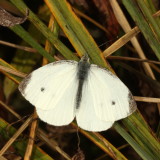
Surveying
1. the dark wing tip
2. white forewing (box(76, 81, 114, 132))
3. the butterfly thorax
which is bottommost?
white forewing (box(76, 81, 114, 132))

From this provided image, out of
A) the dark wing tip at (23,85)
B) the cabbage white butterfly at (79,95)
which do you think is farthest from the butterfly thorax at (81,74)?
the dark wing tip at (23,85)

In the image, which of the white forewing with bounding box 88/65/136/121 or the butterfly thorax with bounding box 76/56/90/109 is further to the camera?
the butterfly thorax with bounding box 76/56/90/109

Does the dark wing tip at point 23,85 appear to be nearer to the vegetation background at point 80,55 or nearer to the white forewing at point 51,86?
the white forewing at point 51,86

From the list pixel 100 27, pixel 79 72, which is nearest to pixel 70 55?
pixel 79 72

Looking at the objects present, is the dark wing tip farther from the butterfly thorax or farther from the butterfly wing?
the butterfly thorax

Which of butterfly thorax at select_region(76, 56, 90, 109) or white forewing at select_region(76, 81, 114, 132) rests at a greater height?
butterfly thorax at select_region(76, 56, 90, 109)

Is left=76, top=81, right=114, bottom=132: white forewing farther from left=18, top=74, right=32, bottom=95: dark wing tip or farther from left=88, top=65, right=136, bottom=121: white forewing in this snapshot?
left=18, top=74, right=32, bottom=95: dark wing tip

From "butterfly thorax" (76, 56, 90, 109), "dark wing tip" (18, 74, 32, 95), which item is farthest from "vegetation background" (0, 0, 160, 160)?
"dark wing tip" (18, 74, 32, 95)
